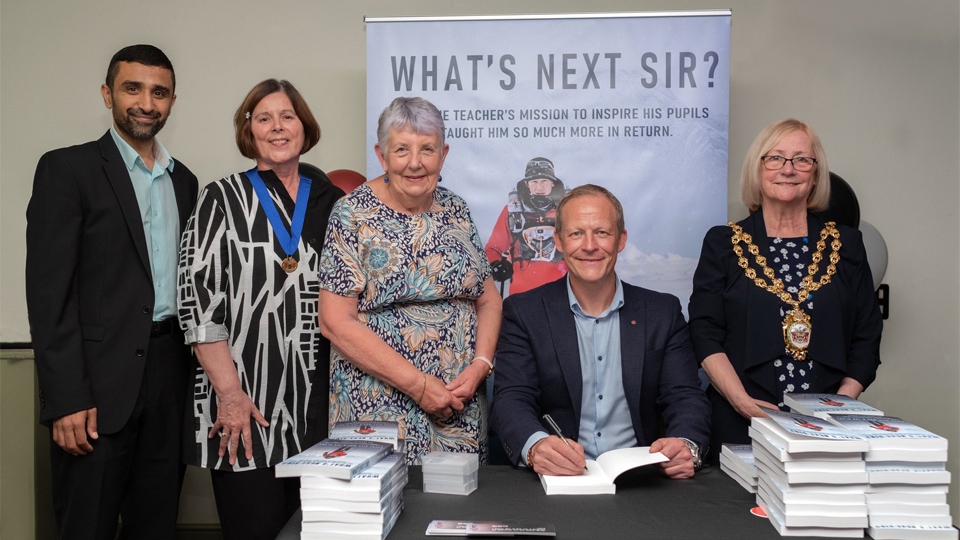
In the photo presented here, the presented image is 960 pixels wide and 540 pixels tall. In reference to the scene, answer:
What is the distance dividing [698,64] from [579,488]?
86.4 inches

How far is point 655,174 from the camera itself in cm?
331

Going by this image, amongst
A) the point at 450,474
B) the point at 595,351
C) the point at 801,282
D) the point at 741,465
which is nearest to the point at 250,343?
the point at 450,474

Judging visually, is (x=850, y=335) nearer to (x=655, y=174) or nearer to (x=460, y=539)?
(x=655, y=174)

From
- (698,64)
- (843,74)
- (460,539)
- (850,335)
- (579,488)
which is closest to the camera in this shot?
(460,539)

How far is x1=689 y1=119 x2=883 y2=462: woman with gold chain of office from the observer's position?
7.87 ft

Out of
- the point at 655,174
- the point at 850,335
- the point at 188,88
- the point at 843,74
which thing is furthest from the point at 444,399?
the point at 843,74

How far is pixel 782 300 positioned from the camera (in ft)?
7.93

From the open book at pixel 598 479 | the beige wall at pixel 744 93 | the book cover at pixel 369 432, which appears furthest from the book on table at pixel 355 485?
the beige wall at pixel 744 93

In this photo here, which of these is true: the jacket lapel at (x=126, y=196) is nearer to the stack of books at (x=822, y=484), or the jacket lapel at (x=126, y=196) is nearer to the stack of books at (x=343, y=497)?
the stack of books at (x=343, y=497)

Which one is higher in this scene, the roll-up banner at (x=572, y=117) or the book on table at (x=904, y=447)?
the roll-up banner at (x=572, y=117)

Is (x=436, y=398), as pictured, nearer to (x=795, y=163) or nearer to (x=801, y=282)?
(x=801, y=282)

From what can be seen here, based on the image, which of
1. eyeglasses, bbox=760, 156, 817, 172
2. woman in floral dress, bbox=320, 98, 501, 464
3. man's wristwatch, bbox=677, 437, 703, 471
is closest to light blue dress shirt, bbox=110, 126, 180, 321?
woman in floral dress, bbox=320, 98, 501, 464

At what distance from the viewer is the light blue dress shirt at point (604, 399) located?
2.25m

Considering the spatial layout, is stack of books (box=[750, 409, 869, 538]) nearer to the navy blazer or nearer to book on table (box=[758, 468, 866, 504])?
book on table (box=[758, 468, 866, 504])
